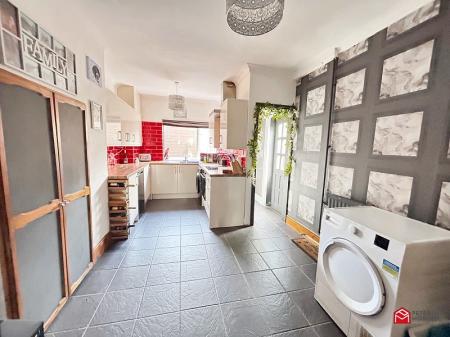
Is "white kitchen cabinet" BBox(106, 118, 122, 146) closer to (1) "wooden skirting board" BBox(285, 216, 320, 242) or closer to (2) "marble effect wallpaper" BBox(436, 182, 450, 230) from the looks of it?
(1) "wooden skirting board" BBox(285, 216, 320, 242)

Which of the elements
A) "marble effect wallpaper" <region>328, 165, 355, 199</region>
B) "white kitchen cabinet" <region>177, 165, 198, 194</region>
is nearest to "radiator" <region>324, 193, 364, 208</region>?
"marble effect wallpaper" <region>328, 165, 355, 199</region>

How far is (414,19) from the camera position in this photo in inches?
62.6

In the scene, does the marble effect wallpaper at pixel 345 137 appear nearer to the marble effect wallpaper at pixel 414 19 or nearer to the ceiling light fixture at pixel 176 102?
the marble effect wallpaper at pixel 414 19

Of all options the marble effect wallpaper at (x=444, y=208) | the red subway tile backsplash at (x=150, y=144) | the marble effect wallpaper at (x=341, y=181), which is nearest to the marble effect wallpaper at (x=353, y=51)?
the marble effect wallpaper at (x=341, y=181)

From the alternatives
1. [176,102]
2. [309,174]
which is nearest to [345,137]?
[309,174]

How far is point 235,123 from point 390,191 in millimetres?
2128

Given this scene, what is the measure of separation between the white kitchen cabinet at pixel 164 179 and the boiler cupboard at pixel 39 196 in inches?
109

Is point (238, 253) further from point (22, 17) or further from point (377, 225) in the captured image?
point (22, 17)

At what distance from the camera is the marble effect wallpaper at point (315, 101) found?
2654mm

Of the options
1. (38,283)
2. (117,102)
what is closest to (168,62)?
(117,102)

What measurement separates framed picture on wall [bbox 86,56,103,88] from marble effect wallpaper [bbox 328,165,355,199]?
3.11 m

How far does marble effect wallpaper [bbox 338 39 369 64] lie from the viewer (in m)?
2.02

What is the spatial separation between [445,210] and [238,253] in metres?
1.99

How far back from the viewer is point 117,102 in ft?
10.6
